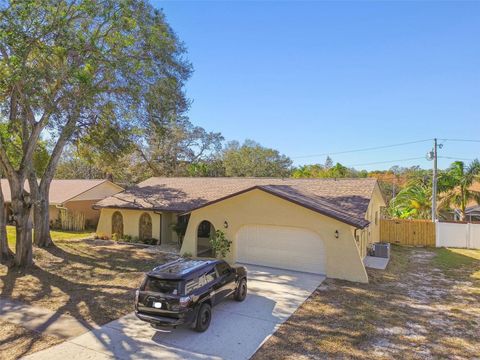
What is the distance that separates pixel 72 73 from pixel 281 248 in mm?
10807

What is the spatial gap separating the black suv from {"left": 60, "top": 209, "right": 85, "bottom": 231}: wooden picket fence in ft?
71.3

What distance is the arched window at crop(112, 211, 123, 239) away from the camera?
22938 mm

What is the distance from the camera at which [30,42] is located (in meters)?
11.8

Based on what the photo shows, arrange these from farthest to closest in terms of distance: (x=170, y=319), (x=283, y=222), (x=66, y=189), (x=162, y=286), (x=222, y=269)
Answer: (x=66, y=189) → (x=283, y=222) → (x=222, y=269) → (x=162, y=286) → (x=170, y=319)

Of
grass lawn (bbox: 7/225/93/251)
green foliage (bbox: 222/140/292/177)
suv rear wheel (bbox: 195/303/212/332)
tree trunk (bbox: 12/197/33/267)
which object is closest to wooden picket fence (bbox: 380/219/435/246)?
suv rear wheel (bbox: 195/303/212/332)

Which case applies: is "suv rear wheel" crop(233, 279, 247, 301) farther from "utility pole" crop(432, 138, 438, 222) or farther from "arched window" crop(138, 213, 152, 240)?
"utility pole" crop(432, 138, 438, 222)

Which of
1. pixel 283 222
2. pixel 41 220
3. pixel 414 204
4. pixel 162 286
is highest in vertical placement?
pixel 414 204

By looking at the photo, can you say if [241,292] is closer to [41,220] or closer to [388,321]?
[388,321]

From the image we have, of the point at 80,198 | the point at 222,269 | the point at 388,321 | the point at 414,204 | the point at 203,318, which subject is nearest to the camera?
the point at 203,318

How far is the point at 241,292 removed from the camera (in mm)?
10875

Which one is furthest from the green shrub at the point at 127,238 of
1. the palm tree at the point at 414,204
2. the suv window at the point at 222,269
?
the palm tree at the point at 414,204

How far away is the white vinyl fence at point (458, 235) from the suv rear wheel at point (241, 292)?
55.3 feet

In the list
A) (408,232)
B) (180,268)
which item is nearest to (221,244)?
(180,268)

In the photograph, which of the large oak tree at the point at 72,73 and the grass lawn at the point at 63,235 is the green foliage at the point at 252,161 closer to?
the grass lawn at the point at 63,235
